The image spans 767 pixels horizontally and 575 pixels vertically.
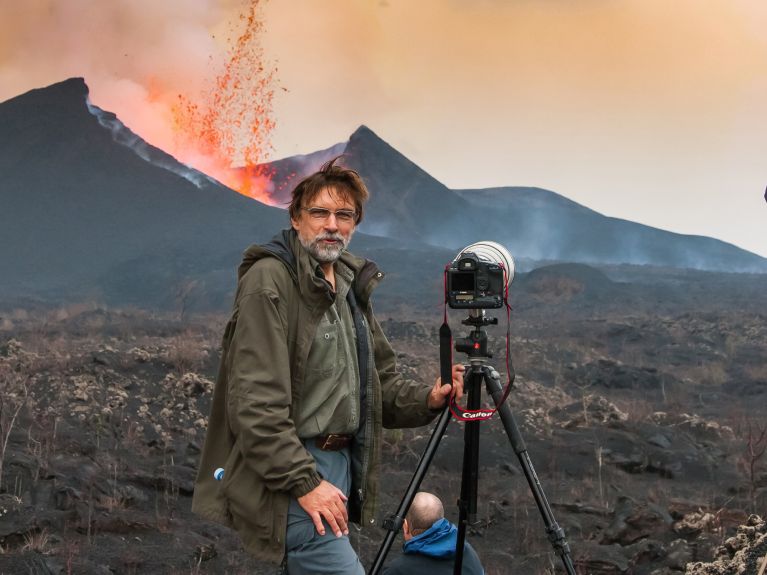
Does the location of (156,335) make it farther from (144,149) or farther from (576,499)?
(144,149)

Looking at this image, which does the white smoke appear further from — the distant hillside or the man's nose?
the man's nose

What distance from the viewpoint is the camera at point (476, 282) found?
102 inches

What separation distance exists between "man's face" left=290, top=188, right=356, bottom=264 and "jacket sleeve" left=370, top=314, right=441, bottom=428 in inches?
12.8

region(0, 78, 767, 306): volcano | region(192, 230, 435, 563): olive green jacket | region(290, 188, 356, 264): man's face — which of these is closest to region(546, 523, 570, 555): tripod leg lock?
region(192, 230, 435, 563): olive green jacket

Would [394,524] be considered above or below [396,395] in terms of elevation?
below

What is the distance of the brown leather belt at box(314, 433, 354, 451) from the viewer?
7.35ft

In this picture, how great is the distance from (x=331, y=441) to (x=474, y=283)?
72 centimetres

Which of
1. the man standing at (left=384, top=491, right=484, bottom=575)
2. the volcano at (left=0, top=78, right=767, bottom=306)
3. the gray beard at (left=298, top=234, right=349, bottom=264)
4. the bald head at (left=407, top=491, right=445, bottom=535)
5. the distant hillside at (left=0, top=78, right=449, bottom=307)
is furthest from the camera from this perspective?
the volcano at (left=0, top=78, right=767, bottom=306)

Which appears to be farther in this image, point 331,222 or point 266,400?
point 331,222

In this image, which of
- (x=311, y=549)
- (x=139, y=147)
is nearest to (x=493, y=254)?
(x=311, y=549)

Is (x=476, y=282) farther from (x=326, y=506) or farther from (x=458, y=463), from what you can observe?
(x=458, y=463)

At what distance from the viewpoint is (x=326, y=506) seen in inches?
81.0

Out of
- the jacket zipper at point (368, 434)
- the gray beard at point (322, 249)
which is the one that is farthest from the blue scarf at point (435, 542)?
the gray beard at point (322, 249)

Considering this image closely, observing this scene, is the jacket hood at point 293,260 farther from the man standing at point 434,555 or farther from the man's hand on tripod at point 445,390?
the man standing at point 434,555
